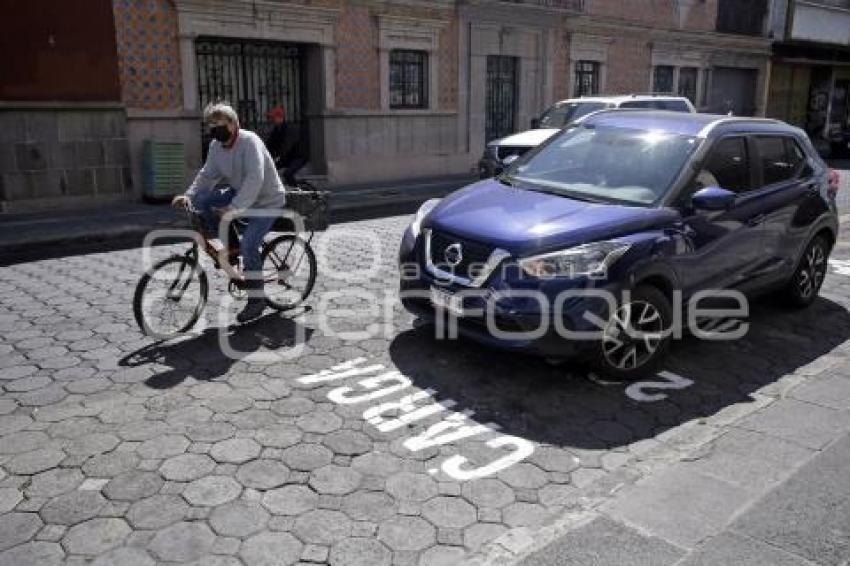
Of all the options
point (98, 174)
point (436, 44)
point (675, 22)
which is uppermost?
point (675, 22)

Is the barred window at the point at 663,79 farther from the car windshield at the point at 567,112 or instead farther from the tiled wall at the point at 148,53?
the tiled wall at the point at 148,53

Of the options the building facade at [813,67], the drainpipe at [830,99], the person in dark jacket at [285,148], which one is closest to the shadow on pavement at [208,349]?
the person in dark jacket at [285,148]

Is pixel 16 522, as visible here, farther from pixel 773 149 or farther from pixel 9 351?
pixel 773 149

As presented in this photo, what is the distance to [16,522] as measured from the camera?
326 cm

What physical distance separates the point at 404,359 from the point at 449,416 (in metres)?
1.01

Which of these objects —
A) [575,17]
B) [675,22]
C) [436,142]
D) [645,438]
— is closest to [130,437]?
[645,438]

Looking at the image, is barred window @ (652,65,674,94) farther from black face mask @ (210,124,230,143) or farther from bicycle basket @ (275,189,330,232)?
black face mask @ (210,124,230,143)

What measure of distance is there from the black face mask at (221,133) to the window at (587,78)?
1804 cm

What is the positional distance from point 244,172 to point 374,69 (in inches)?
442

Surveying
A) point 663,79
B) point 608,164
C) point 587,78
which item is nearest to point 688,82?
point 663,79

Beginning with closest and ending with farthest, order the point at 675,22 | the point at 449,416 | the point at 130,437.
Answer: the point at 130,437, the point at 449,416, the point at 675,22

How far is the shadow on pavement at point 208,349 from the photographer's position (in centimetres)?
504

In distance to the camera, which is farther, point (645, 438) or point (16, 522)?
point (645, 438)

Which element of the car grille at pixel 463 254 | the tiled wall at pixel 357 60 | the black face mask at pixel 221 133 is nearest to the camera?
the car grille at pixel 463 254
